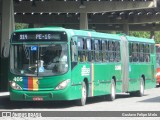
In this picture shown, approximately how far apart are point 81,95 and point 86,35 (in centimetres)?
237

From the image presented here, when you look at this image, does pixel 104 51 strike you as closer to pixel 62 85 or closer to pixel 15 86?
pixel 62 85

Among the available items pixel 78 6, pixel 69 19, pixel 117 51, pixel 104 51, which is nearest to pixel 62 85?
pixel 104 51

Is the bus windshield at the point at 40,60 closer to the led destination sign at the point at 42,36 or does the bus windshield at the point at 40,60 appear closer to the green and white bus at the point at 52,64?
the green and white bus at the point at 52,64

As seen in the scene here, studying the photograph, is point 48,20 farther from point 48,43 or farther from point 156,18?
point 48,43

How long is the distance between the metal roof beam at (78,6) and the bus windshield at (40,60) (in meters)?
27.9

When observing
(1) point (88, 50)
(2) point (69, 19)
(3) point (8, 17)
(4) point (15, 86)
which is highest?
(2) point (69, 19)

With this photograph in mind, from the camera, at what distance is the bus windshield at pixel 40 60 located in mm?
21000

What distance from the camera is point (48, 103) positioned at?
79.3 ft

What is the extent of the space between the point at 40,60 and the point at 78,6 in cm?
2979

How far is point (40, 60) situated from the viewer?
2111 centimetres

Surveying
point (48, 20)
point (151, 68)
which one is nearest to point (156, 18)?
point (48, 20)

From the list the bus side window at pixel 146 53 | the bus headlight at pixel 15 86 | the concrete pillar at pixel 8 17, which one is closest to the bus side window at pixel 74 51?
the bus headlight at pixel 15 86

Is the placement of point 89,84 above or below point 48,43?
below

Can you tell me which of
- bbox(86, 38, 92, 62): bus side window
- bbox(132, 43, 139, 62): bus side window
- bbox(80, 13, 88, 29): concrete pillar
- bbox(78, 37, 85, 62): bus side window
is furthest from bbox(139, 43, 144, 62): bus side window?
bbox(80, 13, 88, 29): concrete pillar
